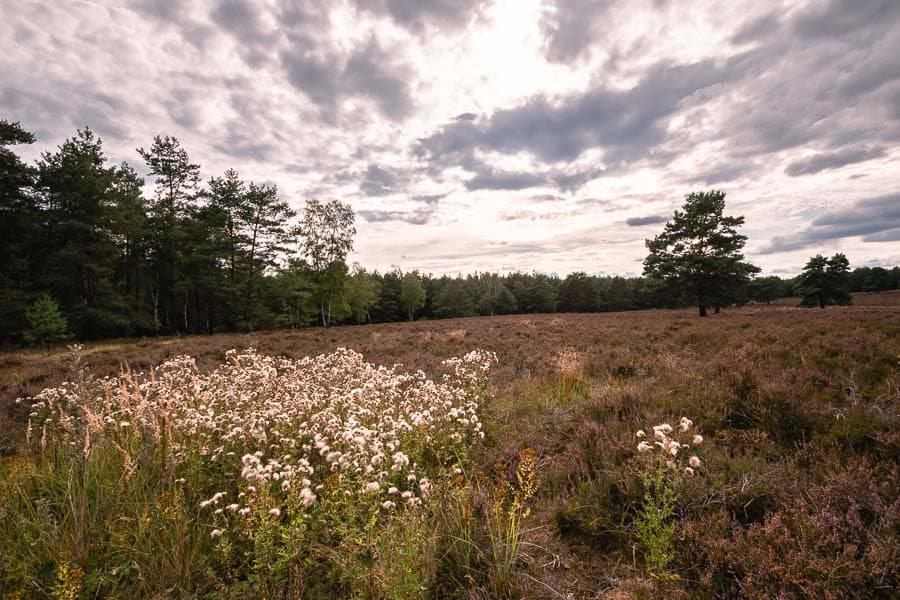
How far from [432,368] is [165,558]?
8.07 m

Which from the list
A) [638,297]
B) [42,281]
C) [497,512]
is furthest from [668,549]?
[638,297]

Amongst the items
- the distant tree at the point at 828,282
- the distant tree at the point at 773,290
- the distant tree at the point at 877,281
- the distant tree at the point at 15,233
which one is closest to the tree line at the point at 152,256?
the distant tree at the point at 15,233

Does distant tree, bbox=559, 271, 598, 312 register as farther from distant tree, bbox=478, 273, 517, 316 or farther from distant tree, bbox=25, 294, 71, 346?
distant tree, bbox=25, 294, 71, 346

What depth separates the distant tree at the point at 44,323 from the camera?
19000mm

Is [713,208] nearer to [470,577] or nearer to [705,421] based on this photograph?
[705,421]

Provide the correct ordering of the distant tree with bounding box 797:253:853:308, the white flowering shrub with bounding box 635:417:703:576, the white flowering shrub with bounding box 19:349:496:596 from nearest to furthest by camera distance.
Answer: the white flowering shrub with bounding box 635:417:703:576 → the white flowering shrub with bounding box 19:349:496:596 → the distant tree with bounding box 797:253:853:308

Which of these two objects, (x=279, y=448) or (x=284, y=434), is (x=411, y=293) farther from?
(x=279, y=448)

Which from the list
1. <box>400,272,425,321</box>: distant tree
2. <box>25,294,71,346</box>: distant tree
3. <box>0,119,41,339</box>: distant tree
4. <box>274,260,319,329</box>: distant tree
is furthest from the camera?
<box>400,272,425,321</box>: distant tree

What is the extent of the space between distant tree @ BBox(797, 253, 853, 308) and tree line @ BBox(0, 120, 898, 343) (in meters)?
17.3

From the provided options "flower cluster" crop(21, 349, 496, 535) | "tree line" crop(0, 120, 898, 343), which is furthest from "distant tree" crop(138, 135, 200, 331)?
"flower cluster" crop(21, 349, 496, 535)

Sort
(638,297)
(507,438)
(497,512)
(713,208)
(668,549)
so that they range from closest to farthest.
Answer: (668,549)
(497,512)
(507,438)
(713,208)
(638,297)

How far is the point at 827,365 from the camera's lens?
6.01 m

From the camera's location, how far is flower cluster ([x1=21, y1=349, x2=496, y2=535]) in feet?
9.55

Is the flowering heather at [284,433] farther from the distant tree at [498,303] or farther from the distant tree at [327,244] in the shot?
the distant tree at [498,303]
